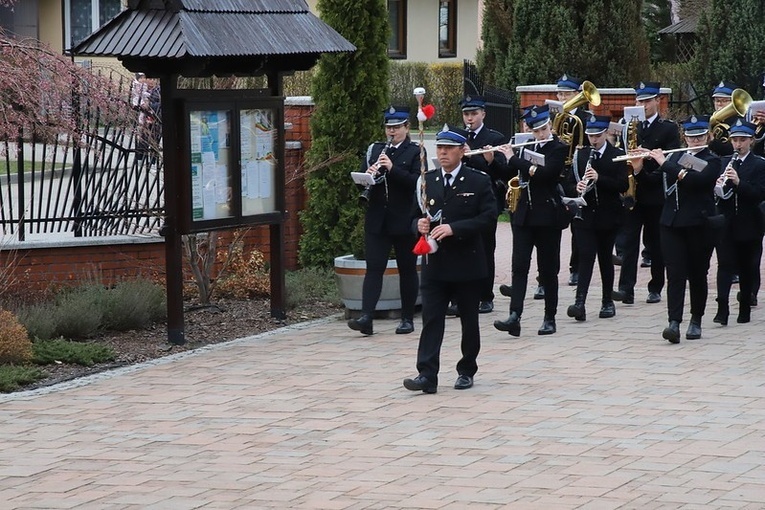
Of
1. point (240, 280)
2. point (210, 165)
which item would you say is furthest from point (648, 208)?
point (210, 165)

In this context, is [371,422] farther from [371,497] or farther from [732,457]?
[732,457]

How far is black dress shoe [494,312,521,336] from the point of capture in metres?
11.8

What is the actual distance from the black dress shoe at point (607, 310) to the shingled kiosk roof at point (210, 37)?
3.31 metres

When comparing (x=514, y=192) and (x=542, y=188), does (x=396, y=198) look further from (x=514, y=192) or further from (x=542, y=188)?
→ (x=542, y=188)

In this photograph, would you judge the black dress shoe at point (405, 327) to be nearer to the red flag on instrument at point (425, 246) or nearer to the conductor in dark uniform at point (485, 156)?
the conductor in dark uniform at point (485, 156)

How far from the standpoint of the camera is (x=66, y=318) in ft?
37.6

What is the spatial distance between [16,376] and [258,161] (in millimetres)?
3427

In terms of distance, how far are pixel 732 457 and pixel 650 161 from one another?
6.10 meters

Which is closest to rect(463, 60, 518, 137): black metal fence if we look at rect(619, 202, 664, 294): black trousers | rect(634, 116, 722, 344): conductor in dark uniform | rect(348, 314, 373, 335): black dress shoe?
rect(619, 202, 664, 294): black trousers

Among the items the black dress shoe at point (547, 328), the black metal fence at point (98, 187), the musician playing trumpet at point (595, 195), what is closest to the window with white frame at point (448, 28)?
the black metal fence at point (98, 187)

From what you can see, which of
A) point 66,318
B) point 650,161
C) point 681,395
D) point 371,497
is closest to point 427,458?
point 371,497

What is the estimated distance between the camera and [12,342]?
1040 centimetres

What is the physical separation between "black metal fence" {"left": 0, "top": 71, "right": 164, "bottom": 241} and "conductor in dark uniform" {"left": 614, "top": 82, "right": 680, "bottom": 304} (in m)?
4.58

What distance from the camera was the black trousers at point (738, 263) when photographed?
12.3 metres
